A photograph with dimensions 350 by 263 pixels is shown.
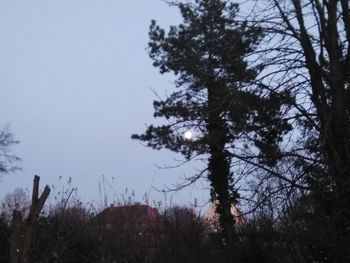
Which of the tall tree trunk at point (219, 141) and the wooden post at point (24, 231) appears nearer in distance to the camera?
the wooden post at point (24, 231)

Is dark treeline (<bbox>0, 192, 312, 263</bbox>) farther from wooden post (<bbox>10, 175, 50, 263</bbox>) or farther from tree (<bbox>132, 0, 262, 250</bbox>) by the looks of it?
wooden post (<bbox>10, 175, 50, 263</bbox>)

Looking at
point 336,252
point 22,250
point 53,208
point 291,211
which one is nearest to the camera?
point 22,250

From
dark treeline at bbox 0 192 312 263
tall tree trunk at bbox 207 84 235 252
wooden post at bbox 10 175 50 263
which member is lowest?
wooden post at bbox 10 175 50 263

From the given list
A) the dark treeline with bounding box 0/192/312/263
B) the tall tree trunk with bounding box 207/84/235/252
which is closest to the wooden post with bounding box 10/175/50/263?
the dark treeline with bounding box 0/192/312/263

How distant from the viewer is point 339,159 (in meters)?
11.0

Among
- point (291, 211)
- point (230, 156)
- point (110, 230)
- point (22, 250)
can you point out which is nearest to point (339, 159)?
point (291, 211)

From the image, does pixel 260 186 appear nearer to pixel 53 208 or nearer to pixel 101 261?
pixel 101 261

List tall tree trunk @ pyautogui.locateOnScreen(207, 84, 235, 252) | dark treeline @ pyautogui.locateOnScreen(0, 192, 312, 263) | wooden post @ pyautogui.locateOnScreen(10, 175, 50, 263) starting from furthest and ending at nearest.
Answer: tall tree trunk @ pyautogui.locateOnScreen(207, 84, 235, 252) → dark treeline @ pyautogui.locateOnScreen(0, 192, 312, 263) → wooden post @ pyautogui.locateOnScreen(10, 175, 50, 263)

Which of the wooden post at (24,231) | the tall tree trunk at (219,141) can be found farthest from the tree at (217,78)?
the wooden post at (24,231)

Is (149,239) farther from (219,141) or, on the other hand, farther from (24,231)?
(24,231)

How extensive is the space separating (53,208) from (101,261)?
204cm

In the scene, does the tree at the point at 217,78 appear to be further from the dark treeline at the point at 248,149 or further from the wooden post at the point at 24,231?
the wooden post at the point at 24,231

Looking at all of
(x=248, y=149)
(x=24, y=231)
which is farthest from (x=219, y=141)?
(x=24, y=231)

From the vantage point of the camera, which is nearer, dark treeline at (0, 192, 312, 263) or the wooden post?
the wooden post
